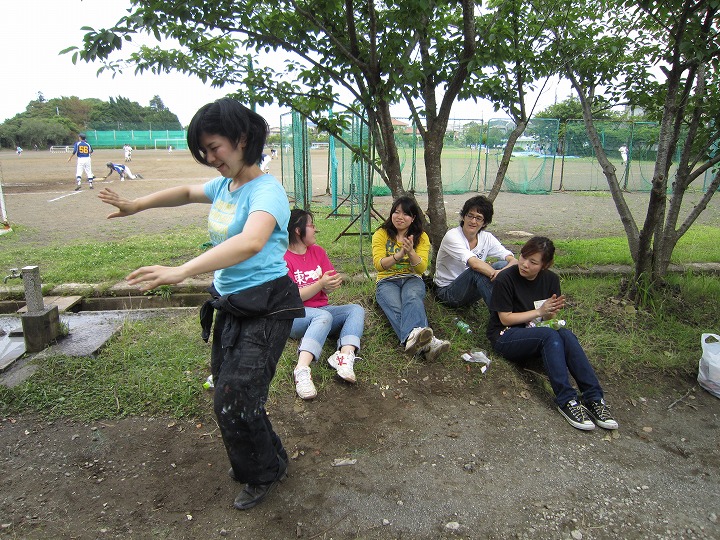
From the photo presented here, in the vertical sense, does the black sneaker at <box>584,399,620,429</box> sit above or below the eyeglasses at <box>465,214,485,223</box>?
→ below

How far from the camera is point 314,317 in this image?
3557mm

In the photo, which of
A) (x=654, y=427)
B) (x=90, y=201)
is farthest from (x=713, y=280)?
(x=90, y=201)

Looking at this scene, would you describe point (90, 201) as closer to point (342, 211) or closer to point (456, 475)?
point (342, 211)

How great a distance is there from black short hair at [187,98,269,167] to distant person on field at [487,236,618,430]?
82.0 inches

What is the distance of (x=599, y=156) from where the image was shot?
4867 millimetres

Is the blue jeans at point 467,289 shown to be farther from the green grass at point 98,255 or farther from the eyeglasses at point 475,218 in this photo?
the green grass at point 98,255

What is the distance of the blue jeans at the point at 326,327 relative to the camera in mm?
3389

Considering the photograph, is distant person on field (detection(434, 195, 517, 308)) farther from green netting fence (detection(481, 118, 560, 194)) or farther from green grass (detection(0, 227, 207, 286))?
green netting fence (detection(481, 118, 560, 194))

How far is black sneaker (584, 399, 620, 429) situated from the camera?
9.65 ft

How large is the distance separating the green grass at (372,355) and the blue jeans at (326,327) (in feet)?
0.54

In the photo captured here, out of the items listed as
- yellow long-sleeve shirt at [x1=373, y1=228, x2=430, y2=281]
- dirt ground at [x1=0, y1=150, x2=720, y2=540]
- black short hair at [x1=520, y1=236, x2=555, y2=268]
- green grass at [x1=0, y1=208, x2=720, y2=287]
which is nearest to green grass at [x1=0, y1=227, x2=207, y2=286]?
green grass at [x1=0, y1=208, x2=720, y2=287]

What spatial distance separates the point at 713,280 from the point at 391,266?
11.3 feet

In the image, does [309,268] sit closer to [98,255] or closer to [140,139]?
[98,255]

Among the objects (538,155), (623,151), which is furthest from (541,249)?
(623,151)
